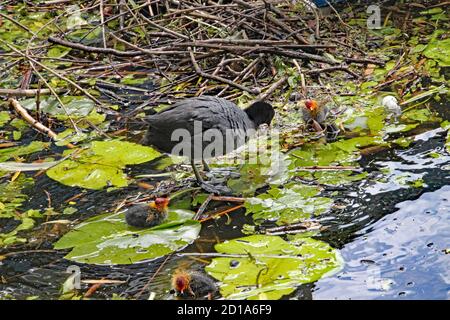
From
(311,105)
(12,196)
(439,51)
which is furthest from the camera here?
(439,51)

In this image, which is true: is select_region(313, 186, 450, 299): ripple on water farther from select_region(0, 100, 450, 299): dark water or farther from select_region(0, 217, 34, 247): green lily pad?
select_region(0, 217, 34, 247): green lily pad

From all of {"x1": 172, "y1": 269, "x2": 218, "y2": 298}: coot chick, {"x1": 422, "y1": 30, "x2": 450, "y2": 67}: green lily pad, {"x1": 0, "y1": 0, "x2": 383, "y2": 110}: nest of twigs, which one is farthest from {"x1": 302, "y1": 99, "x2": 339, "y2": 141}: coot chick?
{"x1": 172, "y1": 269, "x2": 218, "y2": 298}: coot chick

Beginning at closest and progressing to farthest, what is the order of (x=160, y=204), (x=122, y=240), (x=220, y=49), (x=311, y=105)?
(x=122, y=240) → (x=160, y=204) → (x=311, y=105) → (x=220, y=49)

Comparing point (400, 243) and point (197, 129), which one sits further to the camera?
point (197, 129)

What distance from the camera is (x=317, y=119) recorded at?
519 cm

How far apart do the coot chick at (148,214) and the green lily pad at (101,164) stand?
0.60 meters

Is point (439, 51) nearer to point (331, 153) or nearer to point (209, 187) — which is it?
point (331, 153)

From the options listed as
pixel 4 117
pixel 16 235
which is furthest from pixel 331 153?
pixel 4 117

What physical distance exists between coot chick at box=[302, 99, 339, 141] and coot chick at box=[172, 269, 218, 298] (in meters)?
2.02

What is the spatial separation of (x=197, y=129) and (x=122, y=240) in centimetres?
89

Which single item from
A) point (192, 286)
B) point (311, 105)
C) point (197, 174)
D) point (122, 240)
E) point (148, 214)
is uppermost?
point (311, 105)

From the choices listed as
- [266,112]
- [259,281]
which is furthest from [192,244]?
[266,112]

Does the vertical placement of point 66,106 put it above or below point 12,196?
above

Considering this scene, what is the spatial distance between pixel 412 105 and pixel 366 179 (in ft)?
4.09
